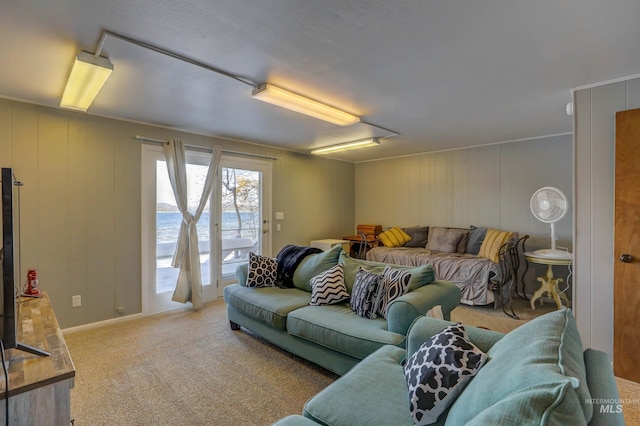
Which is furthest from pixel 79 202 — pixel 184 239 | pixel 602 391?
pixel 602 391

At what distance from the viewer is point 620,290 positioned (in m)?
2.39

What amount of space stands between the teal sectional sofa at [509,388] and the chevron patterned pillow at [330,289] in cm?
103

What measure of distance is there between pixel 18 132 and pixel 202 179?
6.09ft

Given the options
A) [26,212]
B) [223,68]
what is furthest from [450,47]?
[26,212]

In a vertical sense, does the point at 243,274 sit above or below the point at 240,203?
below

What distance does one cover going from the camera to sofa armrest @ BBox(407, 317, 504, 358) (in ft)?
4.91

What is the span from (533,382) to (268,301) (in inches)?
91.9

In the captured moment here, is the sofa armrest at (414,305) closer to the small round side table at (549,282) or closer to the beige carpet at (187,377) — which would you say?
the beige carpet at (187,377)

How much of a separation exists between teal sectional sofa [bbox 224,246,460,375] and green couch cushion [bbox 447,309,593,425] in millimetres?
866

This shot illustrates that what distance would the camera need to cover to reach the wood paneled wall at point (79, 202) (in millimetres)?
3033

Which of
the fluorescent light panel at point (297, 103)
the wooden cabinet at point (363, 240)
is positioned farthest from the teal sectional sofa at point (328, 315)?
the wooden cabinet at point (363, 240)

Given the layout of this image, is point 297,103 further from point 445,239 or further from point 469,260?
point 445,239

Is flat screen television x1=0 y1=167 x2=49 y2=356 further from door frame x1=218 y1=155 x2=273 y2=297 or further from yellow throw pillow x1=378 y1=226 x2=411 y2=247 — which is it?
yellow throw pillow x1=378 y1=226 x2=411 y2=247

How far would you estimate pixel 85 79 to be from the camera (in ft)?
7.69
